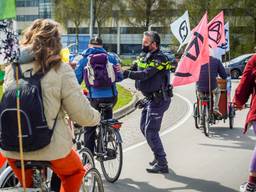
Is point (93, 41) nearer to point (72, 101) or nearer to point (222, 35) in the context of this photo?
point (72, 101)

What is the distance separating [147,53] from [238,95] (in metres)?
A: 2.12

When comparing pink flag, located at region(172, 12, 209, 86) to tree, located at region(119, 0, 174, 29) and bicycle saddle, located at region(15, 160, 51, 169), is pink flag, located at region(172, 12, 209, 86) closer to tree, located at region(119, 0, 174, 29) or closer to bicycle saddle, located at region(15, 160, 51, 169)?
bicycle saddle, located at region(15, 160, 51, 169)

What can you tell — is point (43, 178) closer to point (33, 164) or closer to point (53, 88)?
point (33, 164)

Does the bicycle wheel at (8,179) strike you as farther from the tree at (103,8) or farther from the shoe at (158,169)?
the tree at (103,8)

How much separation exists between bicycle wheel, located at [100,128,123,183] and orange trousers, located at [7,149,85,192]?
259 cm

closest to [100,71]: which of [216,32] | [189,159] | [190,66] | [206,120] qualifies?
[190,66]

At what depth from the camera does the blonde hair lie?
11.4ft

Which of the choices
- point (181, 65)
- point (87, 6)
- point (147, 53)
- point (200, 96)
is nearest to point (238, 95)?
point (147, 53)

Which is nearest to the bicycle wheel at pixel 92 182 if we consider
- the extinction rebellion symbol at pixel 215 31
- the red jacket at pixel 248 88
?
the red jacket at pixel 248 88

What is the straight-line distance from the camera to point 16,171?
12.3 ft

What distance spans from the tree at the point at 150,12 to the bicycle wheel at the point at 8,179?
1967 inches

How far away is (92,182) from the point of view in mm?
4629

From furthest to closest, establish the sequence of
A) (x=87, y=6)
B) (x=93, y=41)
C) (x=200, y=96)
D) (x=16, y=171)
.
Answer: (x=87, y=6), (x=200, y=96), (x=93, y=41), (x=16, y=171)

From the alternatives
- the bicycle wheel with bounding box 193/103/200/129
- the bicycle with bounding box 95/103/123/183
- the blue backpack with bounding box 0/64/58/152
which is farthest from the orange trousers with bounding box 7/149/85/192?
the bicycle wheel with bounding box 193/103/200/129
